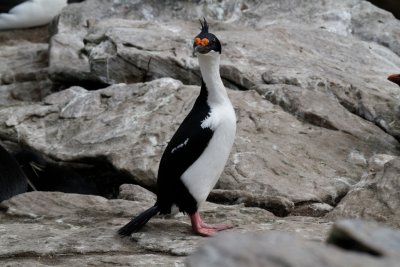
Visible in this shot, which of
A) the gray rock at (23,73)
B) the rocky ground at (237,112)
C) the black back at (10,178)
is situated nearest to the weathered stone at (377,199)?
the rocky ground at (237,112)

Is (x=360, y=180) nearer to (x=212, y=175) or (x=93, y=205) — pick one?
(x=212, y=175)

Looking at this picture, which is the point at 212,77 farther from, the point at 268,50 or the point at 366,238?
the point at 268,50

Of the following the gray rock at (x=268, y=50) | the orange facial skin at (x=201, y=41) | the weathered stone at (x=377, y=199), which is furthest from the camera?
the gray rock at (x=268, y=50)

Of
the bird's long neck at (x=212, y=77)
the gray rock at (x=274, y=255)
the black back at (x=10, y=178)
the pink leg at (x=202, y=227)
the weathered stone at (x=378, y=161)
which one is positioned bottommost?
the black back at (x=10, y=178)

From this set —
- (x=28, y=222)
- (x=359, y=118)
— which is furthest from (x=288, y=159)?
(x=28, y=222)

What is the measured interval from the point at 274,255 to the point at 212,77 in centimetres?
271

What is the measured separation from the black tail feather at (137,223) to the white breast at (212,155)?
0.77 feet

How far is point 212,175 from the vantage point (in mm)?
4363

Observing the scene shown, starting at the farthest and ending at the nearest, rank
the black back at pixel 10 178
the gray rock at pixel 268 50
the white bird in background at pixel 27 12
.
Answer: the white bird in background at pixel 27 12
the gray rock at pixel 268 50
the black back at pixel 10 178

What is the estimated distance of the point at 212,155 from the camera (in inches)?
170

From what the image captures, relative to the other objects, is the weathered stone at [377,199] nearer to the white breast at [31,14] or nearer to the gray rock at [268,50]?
the gray rock at [268,50]

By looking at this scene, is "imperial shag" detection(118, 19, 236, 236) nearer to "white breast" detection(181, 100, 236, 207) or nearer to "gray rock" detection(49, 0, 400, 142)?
"white breast" detection(181, 100, 236, 207)

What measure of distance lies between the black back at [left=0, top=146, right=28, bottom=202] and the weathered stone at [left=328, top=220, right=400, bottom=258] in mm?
4241

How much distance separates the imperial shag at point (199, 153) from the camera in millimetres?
4281
